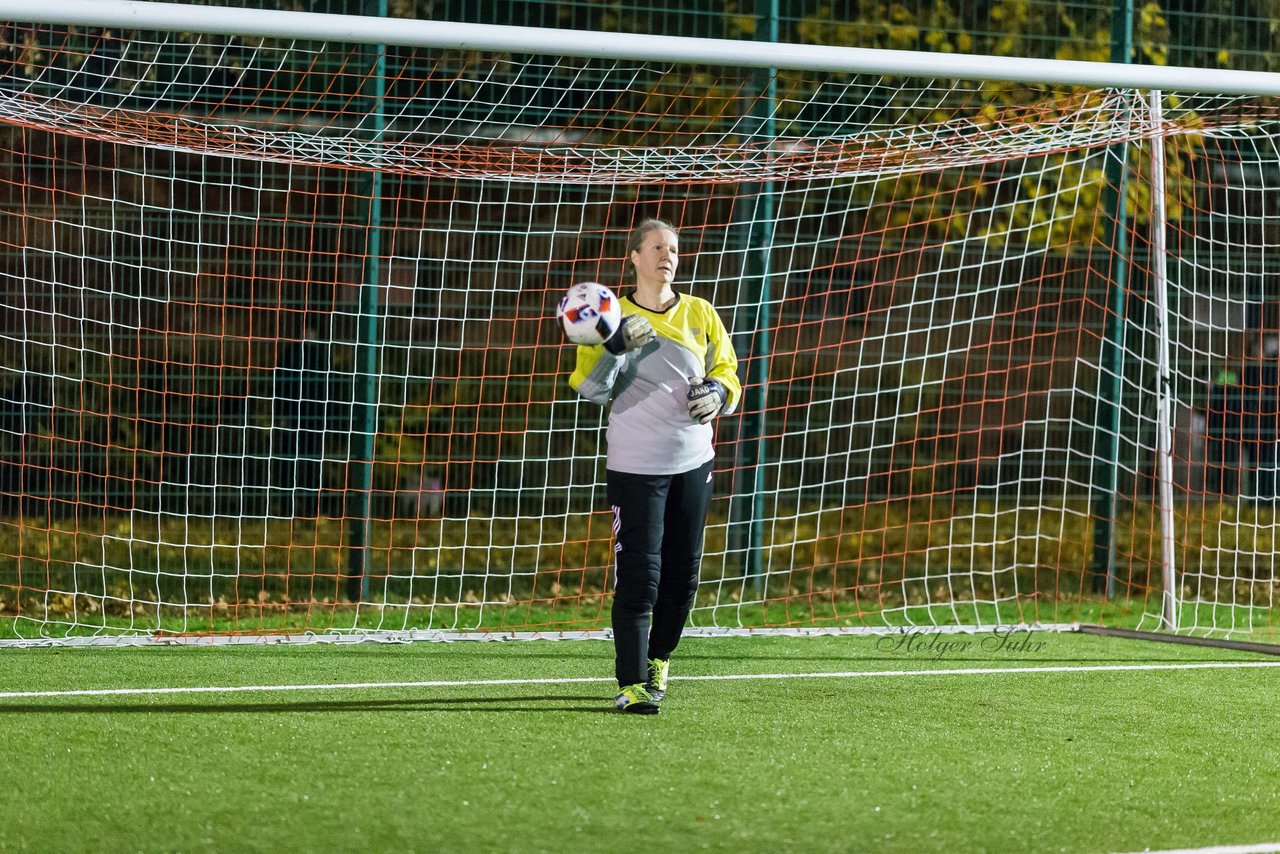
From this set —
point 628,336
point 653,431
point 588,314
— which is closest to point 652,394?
point 653,431

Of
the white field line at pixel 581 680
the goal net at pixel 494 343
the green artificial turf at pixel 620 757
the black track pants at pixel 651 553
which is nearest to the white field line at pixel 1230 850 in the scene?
the green artificial turf at pixel 620 757

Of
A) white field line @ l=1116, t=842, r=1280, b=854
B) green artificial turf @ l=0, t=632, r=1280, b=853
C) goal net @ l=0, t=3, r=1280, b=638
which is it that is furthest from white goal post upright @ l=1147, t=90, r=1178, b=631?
white field line @ l=1116, t=842, r=1280, b=854

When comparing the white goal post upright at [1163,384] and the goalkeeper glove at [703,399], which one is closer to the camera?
the goalkeeper glove at [703,399]

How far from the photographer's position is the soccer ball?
173 inches

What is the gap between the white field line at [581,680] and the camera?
5.11 m

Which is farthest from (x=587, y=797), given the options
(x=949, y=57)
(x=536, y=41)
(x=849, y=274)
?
Result: (x=849, y=274)

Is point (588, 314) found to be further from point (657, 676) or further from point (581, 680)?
point (581, 680)

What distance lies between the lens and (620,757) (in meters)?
4.07

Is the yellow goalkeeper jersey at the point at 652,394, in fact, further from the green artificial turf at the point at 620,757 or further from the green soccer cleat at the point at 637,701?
the green artificial turf at the point at 620,757

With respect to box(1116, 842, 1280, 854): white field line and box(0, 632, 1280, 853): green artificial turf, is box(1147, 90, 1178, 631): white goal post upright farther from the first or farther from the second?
box(1116, 842, 1280, 854): white field line

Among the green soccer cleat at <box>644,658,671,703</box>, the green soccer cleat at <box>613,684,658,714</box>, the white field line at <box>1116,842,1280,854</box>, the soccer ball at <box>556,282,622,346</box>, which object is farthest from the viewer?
the green soccer cleat at <box>644,658,671,703</box>

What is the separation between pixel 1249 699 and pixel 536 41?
11.1 ft

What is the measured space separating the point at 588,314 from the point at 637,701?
1.24 m

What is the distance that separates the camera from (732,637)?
6871 millimetres
